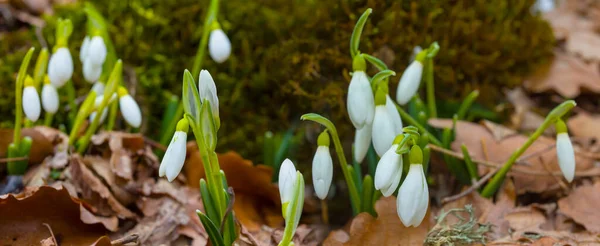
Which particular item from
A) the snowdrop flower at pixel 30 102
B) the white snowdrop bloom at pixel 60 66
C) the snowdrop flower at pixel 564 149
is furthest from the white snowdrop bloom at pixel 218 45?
the snowdrop flower at pixel 564 149

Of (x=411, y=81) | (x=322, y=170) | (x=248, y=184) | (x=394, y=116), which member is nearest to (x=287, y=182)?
(x=322, y=170)

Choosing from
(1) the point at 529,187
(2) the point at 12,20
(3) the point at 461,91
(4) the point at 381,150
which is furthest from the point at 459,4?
(2) the point at 12,20

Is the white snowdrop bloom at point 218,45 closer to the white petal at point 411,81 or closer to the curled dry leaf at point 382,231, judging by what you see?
the white petal at point 411,81

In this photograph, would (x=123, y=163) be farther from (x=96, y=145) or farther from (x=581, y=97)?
(x=581, y=97)

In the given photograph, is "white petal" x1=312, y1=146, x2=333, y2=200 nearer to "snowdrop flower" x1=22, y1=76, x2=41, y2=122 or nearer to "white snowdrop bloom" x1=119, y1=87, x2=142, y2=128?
"white snowdrop bloom" x1=119, y1=87, x2=142, y2=128

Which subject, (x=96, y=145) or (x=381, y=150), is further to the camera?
(x=96, y=145)

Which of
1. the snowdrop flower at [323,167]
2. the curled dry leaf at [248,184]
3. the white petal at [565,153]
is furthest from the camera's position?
the curled dry leaf at [248,184]

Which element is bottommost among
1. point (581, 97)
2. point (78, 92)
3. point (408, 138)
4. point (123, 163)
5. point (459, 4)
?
point (123, 163)
